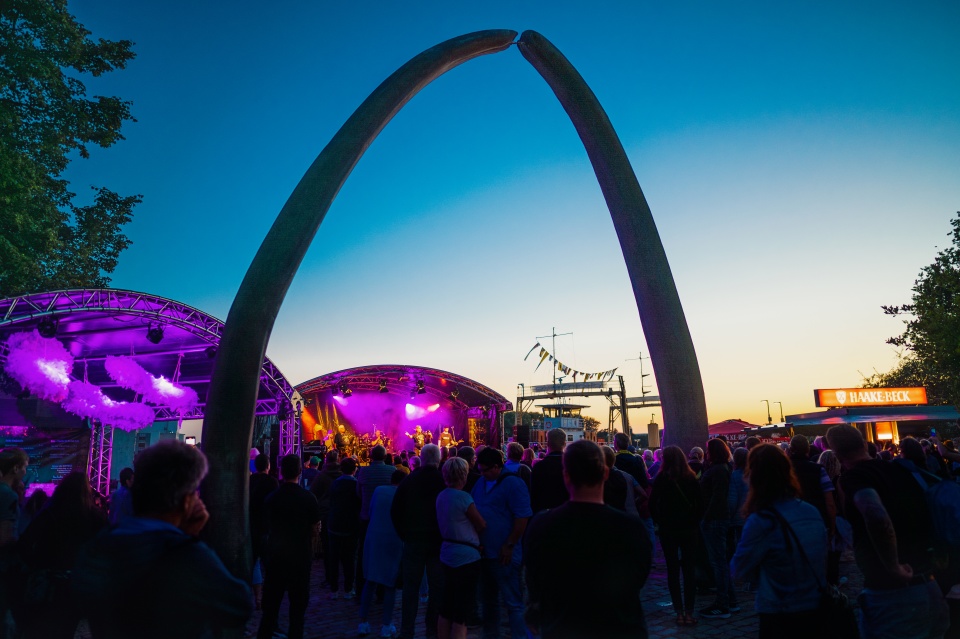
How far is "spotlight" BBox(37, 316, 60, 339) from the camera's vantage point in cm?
1073

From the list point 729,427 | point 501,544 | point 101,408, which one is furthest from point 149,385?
point 729,427

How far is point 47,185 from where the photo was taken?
16922 mm

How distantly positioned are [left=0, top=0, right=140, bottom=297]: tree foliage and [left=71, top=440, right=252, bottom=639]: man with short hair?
14.6m

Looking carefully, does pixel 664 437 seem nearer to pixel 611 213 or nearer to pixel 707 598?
pixel 707 598

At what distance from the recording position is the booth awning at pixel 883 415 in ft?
76.4

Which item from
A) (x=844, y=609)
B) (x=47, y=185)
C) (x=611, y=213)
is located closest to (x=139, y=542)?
(x=844, y=609)

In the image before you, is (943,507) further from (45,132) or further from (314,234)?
(45,132)

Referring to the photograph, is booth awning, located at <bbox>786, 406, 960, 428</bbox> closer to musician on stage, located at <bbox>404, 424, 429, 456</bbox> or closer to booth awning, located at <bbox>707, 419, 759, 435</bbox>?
booth awning, located at <bbox>707, 419, 759, 435</bbox>

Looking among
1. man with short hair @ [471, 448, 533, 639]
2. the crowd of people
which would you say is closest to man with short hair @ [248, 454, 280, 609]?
the crowd of people

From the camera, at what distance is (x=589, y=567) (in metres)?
2.12

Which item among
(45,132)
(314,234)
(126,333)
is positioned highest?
(45,132)

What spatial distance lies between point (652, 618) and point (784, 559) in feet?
11.5

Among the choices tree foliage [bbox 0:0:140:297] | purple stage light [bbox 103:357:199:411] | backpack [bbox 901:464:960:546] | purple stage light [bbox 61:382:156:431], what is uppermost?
tree foliage [bbox 0:0:140:297]

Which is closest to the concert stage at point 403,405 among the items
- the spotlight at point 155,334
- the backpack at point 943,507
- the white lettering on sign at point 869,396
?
the spotlight at point 155,334
